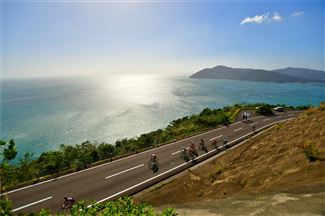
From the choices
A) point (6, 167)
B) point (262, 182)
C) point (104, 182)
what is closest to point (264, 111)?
point (262, 182)

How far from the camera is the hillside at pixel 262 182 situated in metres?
8.73

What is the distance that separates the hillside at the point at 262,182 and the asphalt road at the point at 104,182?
1.73m

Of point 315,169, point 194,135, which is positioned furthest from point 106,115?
point 315,169

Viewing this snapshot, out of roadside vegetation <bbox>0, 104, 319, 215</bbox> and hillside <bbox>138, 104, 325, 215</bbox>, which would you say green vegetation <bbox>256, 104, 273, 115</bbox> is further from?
hillside <bbox>138, 104, 325, 215</bbox>

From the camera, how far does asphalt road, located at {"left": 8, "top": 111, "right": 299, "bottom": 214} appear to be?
51.6ft

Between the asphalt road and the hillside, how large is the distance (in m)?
1.73

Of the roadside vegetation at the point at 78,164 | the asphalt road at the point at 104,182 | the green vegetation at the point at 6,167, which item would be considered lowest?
the asphalt road at the point at 104,182

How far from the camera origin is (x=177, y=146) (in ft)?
90.9

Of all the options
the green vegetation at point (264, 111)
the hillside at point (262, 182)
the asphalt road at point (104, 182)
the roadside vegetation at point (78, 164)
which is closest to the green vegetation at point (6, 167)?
the roadside vegetation at point (78, 164)

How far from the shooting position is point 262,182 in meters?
12.7

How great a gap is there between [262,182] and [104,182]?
11.7 metres

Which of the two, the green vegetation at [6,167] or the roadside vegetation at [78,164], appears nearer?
the green vegetation at [6,167]

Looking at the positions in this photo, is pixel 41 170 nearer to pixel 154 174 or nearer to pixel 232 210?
pixel 154 174

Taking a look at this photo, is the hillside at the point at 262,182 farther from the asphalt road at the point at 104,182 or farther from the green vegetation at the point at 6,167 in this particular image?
the green vegetation at the point at 6,167
